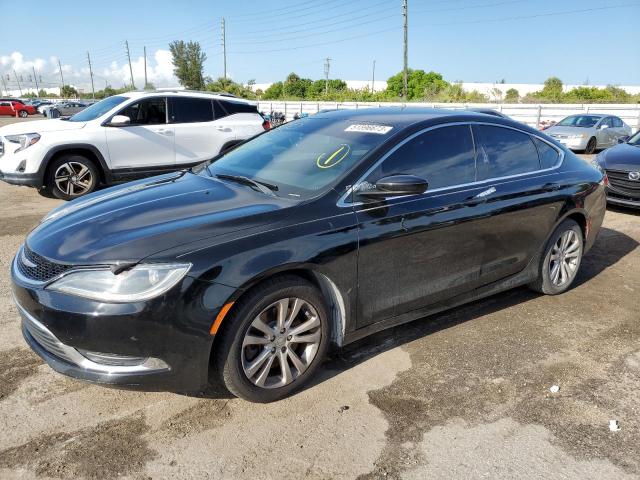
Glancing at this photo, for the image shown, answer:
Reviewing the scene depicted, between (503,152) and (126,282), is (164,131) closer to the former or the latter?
(503,152)

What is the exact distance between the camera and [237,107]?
378 inches

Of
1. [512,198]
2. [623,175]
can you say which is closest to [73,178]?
[512,198]

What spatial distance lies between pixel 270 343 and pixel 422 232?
125 cm

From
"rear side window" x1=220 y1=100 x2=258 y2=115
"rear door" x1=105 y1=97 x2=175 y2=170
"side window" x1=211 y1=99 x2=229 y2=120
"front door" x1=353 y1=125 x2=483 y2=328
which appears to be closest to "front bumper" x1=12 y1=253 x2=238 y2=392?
"front door" x1=353 y1=125 x2=483 y2=328

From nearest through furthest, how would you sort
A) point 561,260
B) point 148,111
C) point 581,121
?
point 561,260 → point 148,111 → point 581,121

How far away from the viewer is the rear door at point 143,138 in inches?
323

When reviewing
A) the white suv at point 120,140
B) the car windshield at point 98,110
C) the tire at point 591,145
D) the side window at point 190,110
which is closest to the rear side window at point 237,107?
the white suv at point 120,140

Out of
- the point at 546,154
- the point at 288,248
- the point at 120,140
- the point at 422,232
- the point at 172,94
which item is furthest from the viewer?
the point at 172,94

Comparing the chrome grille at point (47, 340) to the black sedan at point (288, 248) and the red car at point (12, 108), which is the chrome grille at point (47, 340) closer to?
the black sedan at point (288, 248)

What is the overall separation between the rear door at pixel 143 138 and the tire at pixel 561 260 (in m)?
6.31

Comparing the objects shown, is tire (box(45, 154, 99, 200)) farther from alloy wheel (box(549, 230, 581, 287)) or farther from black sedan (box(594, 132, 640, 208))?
black sedan (box(594, 132, 640, 208))

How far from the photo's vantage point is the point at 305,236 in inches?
113

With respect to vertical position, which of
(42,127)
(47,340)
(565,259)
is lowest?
(565,259)

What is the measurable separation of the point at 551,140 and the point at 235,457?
374cm
